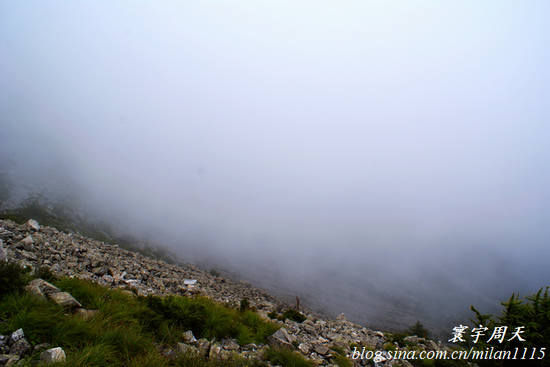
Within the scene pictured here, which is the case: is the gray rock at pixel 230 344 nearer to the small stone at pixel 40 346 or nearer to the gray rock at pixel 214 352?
the gray rock at pixel 214 352

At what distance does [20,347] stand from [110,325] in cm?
166

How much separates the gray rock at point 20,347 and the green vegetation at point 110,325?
0.46ft

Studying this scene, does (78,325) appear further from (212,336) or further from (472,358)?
(472,358)

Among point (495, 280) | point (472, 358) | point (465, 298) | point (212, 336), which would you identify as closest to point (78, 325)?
point (212, 336)

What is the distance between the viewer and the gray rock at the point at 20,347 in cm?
459

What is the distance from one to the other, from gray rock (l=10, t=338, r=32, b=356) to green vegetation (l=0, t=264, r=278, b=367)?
0.14 meters

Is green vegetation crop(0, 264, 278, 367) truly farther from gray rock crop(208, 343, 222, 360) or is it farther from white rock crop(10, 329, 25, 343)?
gray rock crop(208, 343, 222, 360)

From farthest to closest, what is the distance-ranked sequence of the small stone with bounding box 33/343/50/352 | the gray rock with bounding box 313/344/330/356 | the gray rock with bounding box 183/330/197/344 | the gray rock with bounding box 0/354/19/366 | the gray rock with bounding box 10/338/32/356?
the gray rock with bounding box 313/344/330/356 → the gray rock with bounding box 183/330/197/344 → the small stone with bounding box 33/343/50/352 → the gray rock with bounding box 10/338/32/356 → the gray rock with bounding box 0/354/19/366

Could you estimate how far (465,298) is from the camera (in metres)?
114

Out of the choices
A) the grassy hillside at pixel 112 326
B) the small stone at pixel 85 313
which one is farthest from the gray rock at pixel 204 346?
the small stone at pixel 85 313

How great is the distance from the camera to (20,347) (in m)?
4.65

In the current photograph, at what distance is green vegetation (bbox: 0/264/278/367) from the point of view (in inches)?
199

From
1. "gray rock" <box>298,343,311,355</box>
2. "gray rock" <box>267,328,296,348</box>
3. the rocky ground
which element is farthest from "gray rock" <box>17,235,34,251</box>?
"gray rock" <box>298,343,311,355</box>

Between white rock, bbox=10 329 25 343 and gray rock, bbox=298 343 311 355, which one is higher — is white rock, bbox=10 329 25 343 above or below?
above
